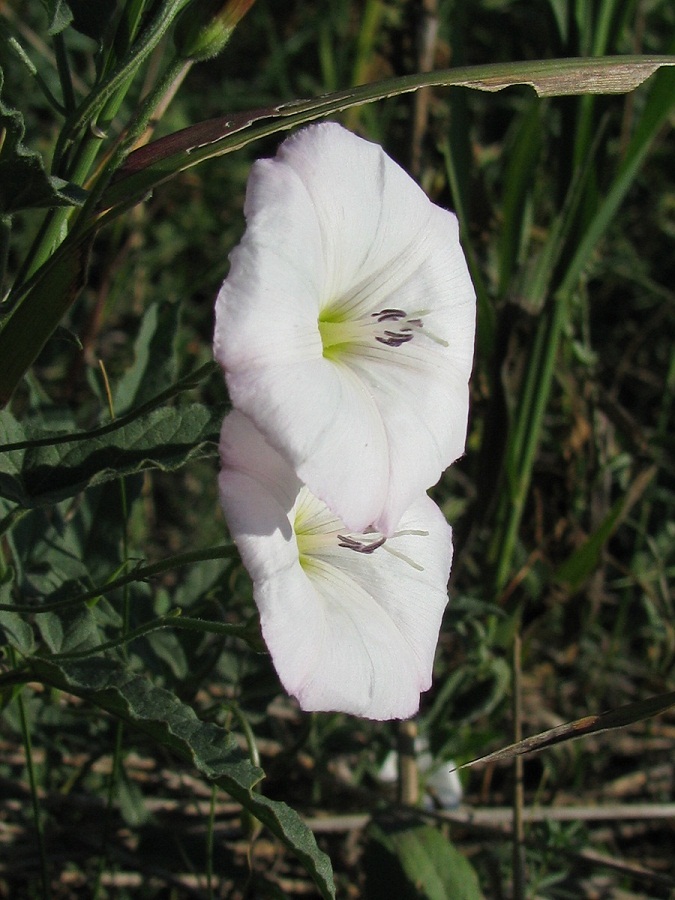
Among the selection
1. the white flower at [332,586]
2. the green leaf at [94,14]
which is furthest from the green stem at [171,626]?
the green leaf at [94,14]

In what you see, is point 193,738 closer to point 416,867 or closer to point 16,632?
point 16,632

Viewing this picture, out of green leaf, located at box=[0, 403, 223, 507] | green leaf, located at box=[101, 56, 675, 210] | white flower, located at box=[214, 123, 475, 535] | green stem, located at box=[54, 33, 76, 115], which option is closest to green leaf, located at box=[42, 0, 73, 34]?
green stem, located at box=[54, 33, 76, 115]

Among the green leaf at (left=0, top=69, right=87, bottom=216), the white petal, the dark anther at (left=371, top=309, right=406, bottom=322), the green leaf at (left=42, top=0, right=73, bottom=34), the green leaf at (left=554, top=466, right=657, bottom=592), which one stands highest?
the green leaf at (left=42, top=0, right=73, bottom=34)

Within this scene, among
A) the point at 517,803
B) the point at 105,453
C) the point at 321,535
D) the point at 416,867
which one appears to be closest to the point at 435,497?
the point at 517,803

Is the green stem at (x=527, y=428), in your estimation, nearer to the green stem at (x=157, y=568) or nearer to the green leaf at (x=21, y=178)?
the green stem at (x=157, y=568)

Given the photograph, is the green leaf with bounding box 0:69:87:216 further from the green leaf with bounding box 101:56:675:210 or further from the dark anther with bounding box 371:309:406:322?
the dark anther with bounding box 371:309:406:322

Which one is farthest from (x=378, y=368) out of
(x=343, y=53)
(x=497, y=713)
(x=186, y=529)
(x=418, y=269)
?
(x=343, y=53)

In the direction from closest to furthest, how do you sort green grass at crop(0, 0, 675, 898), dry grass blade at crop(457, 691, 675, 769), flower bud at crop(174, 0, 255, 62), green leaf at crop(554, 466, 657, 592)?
flower bud at crop(174, 0, 255, 62), dry grass blade at crop(457, 691, 675, 769), green grass at crop(0, 0, 675, 898), green leaf at crop(554, 466, 657, 592)
